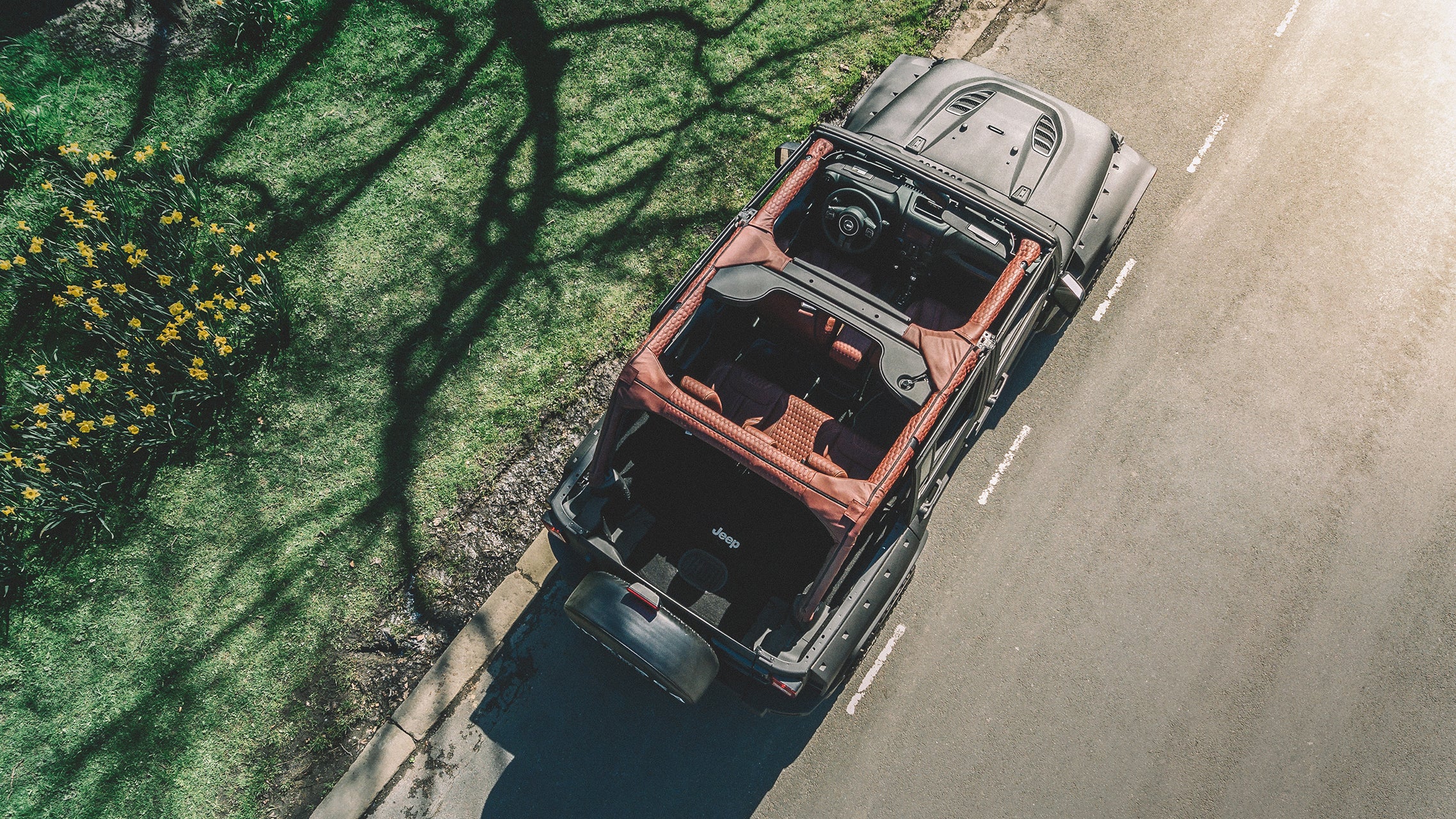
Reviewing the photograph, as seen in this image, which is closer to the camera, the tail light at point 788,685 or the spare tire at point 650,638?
the spare tire at point 650,638

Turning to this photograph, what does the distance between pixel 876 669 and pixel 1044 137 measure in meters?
4.65

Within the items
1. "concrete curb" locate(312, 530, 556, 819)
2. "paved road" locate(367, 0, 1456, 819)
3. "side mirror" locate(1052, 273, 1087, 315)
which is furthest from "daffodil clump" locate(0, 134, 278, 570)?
"side mirror" locate(1052, 273, 1087, 315)

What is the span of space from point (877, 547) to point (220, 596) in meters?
5.05

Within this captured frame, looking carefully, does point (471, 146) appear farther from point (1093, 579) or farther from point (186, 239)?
point (1093, 579)

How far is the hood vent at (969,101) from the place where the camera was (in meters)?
6.50

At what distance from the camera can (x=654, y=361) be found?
15.8 feet

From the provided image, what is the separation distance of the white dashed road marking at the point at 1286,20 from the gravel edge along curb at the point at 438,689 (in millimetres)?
9348

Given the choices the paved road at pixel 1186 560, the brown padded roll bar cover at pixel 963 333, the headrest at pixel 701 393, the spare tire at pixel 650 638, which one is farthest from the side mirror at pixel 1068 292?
the spare tire at pixel 650 638

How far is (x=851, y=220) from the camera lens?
5.79 m

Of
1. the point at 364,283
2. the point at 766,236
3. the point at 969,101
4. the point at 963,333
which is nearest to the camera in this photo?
the point at 963,333

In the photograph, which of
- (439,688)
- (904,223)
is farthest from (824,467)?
(439,688)

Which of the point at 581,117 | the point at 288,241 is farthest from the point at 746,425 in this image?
the point at 288,241

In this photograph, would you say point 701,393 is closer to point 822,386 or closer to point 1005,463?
point 822,386

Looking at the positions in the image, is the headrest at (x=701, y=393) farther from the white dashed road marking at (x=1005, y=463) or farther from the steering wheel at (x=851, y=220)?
the white dashed road marking at (x=1005, y=463)
